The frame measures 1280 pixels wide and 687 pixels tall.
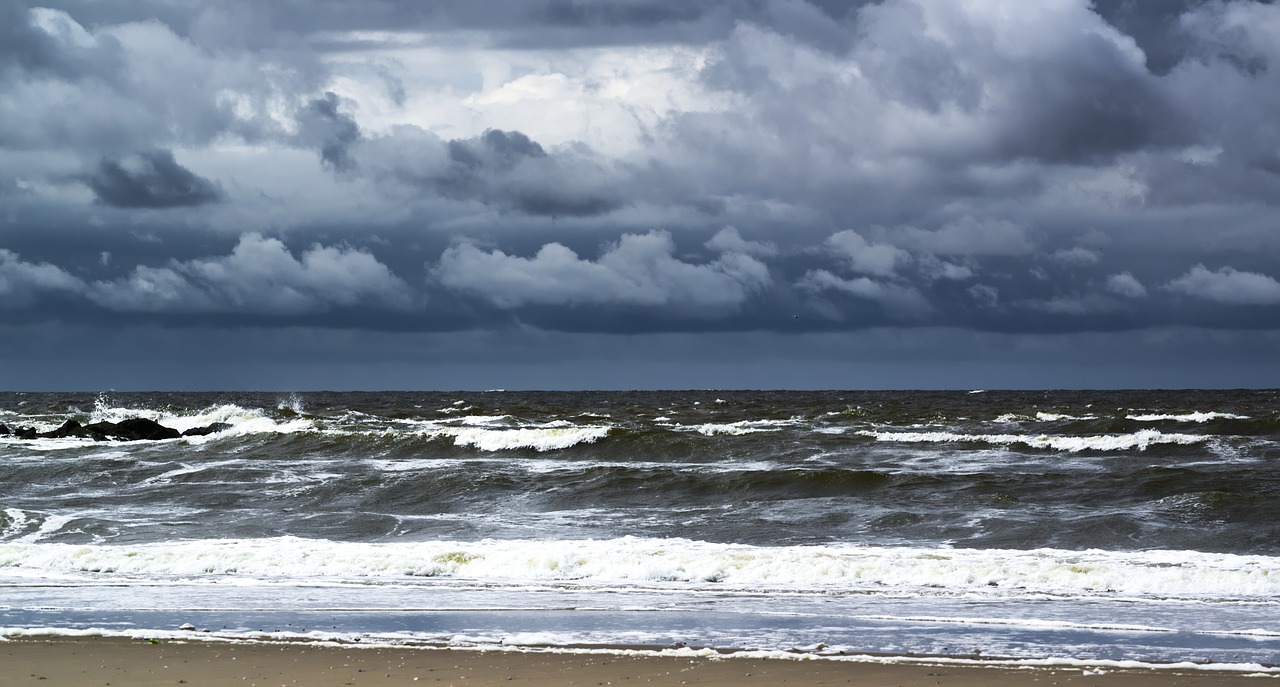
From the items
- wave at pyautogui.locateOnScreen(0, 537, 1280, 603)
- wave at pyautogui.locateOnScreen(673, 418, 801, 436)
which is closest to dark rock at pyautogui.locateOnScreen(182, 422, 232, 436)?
wave at pyautogui.locateOnScreen(673, 418, 801, 436)

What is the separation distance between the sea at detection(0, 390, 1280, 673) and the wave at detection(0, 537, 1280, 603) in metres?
0.05

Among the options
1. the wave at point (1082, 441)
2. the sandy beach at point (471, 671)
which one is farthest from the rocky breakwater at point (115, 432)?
the sandy beach at point (471, 671)

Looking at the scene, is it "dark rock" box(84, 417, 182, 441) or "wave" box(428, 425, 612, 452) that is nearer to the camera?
"wave" box(428, 425, 612, 452)

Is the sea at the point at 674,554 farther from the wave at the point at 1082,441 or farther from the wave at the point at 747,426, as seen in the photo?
the wave at the point at 747,426

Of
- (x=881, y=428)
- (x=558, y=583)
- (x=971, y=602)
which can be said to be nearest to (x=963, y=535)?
(x=971, y=602)

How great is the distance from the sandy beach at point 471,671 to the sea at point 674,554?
0.43 m

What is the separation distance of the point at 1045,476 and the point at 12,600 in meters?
20.3

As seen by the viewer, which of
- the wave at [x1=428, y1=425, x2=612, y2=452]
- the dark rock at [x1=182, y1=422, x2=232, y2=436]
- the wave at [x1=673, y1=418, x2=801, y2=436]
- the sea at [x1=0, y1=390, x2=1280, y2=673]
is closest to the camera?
the sea at [x1=0, y1=390, x2=1280, y2=673]

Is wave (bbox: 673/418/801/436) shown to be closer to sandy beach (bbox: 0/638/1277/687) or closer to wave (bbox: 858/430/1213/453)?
wave (bbox: 858/430/1213/453)

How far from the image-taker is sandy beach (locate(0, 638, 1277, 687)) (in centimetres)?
836

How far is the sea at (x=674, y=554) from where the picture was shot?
10.4 m

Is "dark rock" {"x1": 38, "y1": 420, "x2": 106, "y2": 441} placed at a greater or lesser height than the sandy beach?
greater

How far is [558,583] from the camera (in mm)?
13547

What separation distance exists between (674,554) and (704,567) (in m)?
0.85
